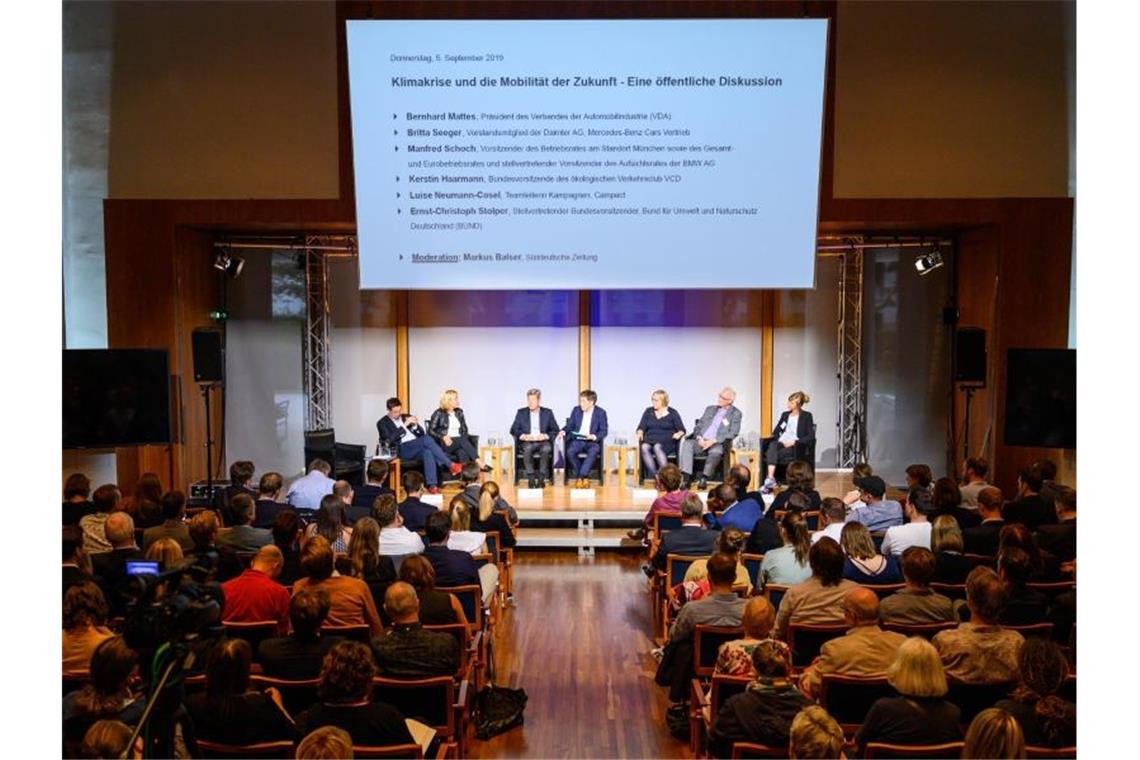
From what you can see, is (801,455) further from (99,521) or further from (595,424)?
(99,521)

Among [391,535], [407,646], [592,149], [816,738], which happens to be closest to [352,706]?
[407,646]

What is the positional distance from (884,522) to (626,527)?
289 centimetres

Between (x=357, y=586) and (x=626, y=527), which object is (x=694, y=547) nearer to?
(x=357, y=586)

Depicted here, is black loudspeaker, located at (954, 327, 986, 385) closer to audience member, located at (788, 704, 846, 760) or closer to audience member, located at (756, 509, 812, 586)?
audience member, located at (756, 509, 812, 586)

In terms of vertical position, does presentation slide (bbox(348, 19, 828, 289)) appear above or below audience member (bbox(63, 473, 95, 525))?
above

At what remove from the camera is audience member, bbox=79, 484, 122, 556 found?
5.93 m

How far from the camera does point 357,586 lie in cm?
462

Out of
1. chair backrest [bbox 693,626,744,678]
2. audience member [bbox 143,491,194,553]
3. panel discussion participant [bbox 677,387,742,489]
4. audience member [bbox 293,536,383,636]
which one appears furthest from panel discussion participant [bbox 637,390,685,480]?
audience member [bbox 293,536,383,636]

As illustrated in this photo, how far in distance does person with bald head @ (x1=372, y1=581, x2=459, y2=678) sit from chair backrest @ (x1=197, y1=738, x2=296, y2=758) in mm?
890

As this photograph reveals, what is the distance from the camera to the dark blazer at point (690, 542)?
5898mm

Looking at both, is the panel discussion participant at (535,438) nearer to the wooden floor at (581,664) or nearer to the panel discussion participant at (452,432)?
the panel discussion participant at (452,432)

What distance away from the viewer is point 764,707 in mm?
3484

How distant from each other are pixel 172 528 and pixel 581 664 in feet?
8.12

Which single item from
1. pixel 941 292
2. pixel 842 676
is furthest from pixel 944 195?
pixel 842 676
